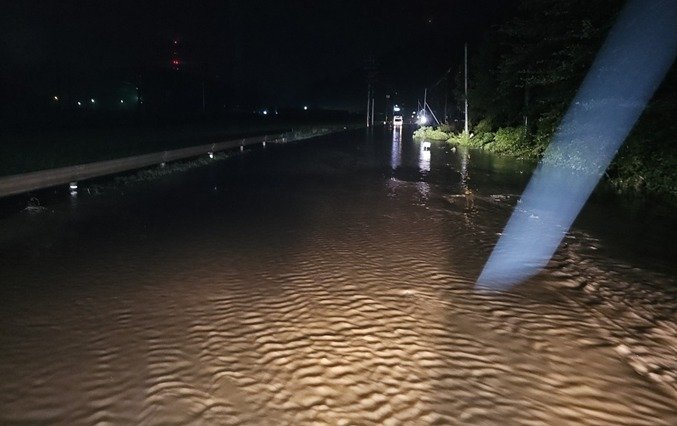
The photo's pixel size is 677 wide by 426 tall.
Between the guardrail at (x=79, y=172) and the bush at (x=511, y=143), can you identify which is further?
the bush at (x=511, y=143)

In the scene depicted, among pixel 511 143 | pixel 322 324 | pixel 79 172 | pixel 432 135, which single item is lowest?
pixel 322 324

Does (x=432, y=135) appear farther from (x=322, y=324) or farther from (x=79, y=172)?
(x=322, y=324)

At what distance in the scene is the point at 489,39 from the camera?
150 ft

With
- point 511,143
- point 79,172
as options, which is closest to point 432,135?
point 511,143

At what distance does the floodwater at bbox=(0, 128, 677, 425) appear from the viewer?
3.87 metres

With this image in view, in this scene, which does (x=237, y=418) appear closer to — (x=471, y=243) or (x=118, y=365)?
(x=118, y=365)

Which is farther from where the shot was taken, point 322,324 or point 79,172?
point 79,172

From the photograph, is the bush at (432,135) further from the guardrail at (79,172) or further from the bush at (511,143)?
the guardrail at (79,172)

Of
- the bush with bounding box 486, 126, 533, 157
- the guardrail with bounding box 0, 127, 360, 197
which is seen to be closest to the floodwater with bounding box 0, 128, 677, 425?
the guardrail with bounding box 0, 127, 360, 197

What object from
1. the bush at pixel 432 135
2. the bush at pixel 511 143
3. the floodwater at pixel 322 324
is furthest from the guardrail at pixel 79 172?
the bush at pixel 432 135

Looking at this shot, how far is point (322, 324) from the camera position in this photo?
5.33 m

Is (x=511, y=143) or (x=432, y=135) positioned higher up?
(x=432, y=135)

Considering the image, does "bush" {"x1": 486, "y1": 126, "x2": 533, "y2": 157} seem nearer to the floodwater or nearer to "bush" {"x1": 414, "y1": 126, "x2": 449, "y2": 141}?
"bush" {"x1": 414, "y1": 126, "x2": 449, "y2": 141}

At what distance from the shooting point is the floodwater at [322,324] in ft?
12.7
